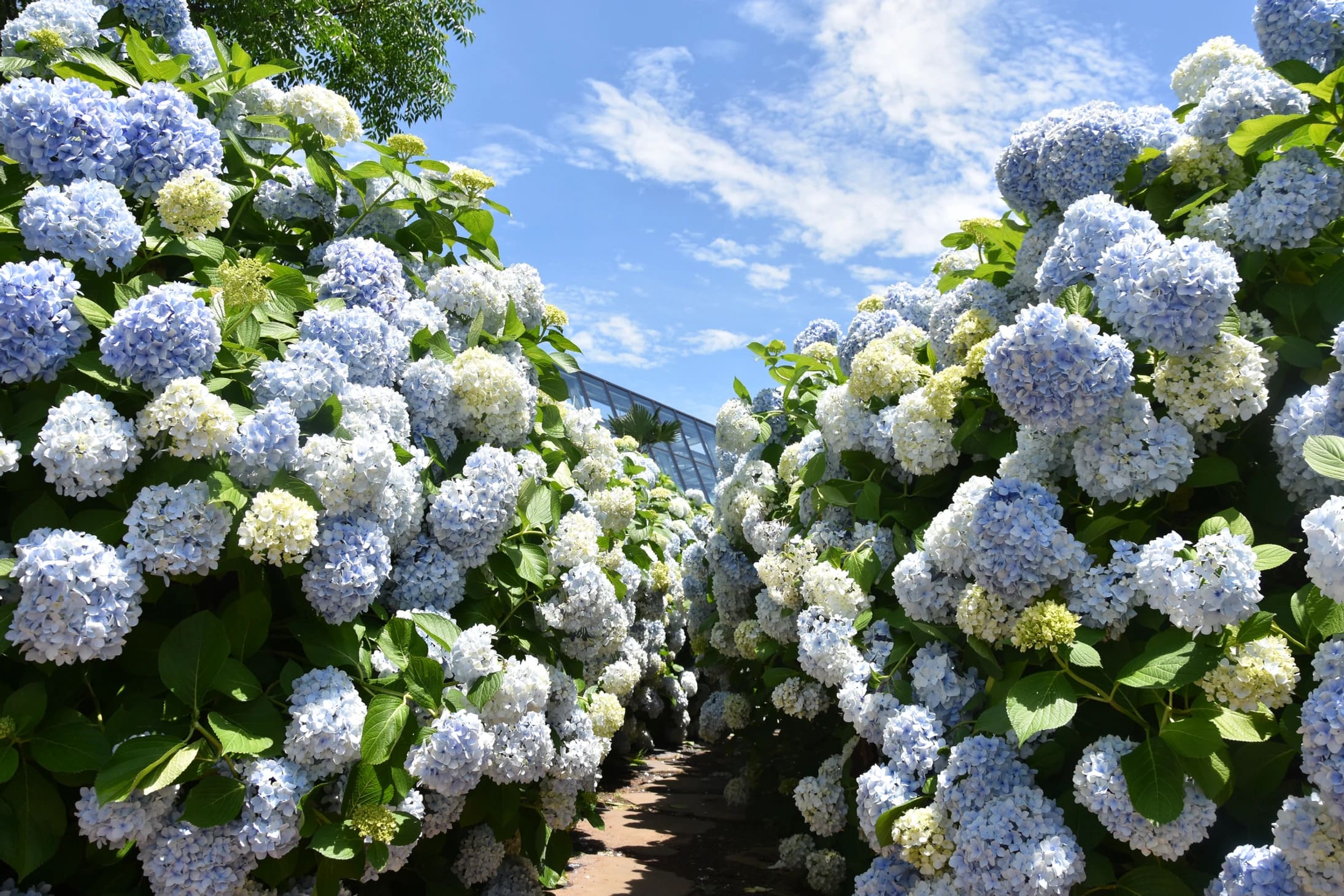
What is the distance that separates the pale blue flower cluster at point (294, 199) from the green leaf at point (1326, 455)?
2984mm

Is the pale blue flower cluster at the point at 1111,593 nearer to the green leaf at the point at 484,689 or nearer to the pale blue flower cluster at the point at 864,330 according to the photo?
the green leaf at the point at 484,689

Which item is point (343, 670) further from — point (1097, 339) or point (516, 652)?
point (1097, 339)

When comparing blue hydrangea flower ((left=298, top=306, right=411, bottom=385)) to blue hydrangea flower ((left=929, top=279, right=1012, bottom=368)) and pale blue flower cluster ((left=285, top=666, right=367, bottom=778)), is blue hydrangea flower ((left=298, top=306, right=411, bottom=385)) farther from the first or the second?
blue hydrangea flower ((left=929, top=279, right=1012, bottom=368))

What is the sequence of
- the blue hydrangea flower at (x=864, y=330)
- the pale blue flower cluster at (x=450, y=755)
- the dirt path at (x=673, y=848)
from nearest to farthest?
1. the pale blue flower cluster at (x=450, y=755)
2. the blue hydrangea flower at (x=864, y=330)
3. the dirt path at (x=673, y=848)

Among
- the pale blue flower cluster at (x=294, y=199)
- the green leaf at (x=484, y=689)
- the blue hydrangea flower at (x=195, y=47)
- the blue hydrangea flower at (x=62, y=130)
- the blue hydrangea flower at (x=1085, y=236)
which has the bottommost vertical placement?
the green leaf at (x=484, y=689)

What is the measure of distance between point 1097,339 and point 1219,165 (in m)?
0.89

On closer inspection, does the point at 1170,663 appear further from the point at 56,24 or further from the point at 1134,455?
the point at 56,24

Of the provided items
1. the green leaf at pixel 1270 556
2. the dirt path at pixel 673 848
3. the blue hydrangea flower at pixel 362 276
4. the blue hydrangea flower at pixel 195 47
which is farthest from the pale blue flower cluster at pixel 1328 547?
the blue hydrangea flower at pixel 195 47

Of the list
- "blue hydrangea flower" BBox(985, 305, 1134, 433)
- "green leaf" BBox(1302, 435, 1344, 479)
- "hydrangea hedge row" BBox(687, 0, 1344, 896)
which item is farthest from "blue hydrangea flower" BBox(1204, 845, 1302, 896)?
"blue hydrangea flower" BBox(985, 305, 1134, 433)

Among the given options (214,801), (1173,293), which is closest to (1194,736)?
(1173,293)

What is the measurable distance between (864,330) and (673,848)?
3.25m

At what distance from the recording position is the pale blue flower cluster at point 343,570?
2.16 meters

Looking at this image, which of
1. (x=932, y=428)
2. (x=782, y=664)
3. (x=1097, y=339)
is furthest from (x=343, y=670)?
(x=782, y=664)

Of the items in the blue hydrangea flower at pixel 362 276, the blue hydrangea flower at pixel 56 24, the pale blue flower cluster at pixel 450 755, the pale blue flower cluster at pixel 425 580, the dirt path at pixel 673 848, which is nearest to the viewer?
the pale blue flower cluster at pixel 450 755
